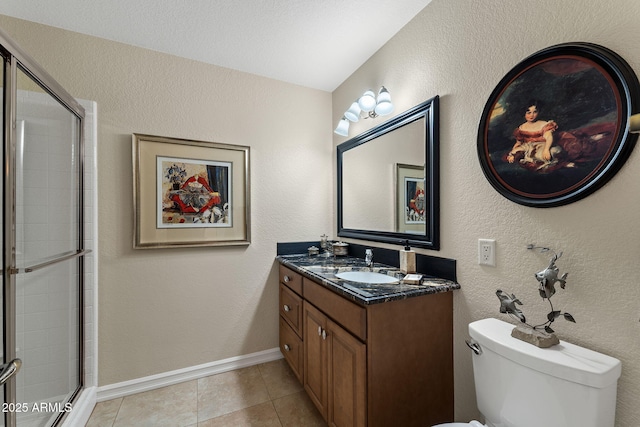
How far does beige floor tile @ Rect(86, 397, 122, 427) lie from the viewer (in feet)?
5.23

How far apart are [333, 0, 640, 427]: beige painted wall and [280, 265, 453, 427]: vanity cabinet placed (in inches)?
4.3

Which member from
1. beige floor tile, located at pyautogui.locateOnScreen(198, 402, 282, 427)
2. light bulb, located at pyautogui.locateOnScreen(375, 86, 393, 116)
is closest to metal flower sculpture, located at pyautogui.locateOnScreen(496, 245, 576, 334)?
light bulb, located at pyautogui.locateOnScreen(375, 86, 393, 116)

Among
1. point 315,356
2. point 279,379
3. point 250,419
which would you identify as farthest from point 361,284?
point 279,379

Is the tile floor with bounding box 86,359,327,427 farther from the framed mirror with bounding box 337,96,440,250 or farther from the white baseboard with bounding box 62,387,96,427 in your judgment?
the framed mirror with bounding box 337,96,440,250

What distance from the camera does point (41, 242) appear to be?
57.7 inches

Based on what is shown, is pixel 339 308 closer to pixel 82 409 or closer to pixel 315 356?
pixel 315 356

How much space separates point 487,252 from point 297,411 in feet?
4.76

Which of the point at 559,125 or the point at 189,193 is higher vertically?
the point at 559,125

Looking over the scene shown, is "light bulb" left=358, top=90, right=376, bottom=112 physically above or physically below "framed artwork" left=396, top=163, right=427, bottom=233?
above

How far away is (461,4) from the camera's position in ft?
A: 4.43

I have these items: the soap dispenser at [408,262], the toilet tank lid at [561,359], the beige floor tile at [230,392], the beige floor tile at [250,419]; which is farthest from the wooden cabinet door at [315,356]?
the toilet tank lid at [561,359]

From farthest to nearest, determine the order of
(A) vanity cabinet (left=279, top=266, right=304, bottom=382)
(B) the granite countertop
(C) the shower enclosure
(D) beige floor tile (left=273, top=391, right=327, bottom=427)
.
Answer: (A) vanity cabinet (left=279, top=266, right=304, bottom=382)
(D) beige floor tile (left=273, top=391, right=327, bottom=427)
(B) the granite countertop
(C) the shower enclosure

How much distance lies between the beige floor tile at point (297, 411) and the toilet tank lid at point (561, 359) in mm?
1134

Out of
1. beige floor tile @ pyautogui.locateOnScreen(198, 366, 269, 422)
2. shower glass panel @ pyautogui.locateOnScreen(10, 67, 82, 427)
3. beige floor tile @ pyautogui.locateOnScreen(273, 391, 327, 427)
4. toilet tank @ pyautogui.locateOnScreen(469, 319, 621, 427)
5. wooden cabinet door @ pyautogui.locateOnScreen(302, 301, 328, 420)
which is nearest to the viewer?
toilet tank @ pyautogui.locateOnScreen(469, 319, 621, 427)
